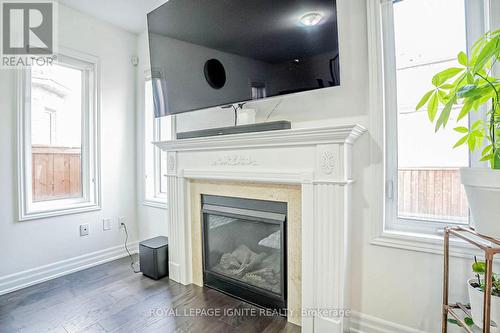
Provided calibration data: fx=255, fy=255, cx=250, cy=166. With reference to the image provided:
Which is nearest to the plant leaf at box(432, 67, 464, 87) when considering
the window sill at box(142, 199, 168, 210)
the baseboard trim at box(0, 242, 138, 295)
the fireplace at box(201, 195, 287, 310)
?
the fireplace at box(201, 195, 287, 310)

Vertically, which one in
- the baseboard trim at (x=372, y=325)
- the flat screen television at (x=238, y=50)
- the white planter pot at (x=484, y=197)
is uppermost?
the flat screen television at (x=238, y=50)

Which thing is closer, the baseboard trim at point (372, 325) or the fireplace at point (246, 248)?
the baseboard trim at point (372, 325)

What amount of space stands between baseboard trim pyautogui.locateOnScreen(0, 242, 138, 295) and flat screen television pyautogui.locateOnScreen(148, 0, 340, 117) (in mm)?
1669

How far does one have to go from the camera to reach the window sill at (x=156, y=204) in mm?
2789

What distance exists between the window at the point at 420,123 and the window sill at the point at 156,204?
7.10 ft

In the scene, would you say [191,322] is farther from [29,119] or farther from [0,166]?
[29,119]

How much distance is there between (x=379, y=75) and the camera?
A: 1.50 meters

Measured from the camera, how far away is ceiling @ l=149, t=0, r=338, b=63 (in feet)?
4.78

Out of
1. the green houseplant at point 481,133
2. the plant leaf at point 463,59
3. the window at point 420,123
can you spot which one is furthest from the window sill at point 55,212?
the plant leaf at point 463,59

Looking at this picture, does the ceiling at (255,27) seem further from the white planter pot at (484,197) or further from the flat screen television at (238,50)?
the white planter pot at (484,197)

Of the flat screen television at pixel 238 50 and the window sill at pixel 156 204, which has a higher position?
the flat screen television at pixel 238 50

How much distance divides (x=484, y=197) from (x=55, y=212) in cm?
308
